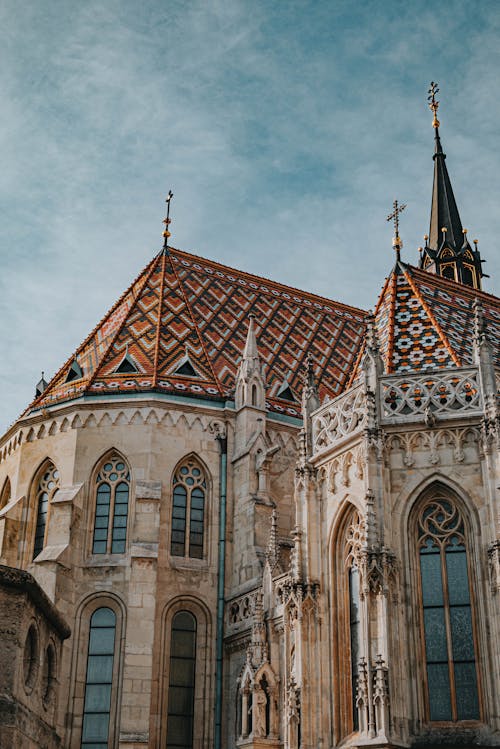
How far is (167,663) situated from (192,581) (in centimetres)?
175

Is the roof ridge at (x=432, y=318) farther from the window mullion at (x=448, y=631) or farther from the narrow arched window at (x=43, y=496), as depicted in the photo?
the narrow arched window at (x=43, y=496)

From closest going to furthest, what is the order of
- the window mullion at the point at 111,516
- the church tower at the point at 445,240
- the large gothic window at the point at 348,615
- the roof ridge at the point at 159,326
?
the large gothic window at the point at 348,615
the window mullion at the point at 111,516
the roof ridge at the point at 159,326
the church tower at the point at 445,240

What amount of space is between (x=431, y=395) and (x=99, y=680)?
9.02 meters

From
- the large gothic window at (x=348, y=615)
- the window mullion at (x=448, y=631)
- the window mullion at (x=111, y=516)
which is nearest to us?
the window mullion at (x=448, y=631)

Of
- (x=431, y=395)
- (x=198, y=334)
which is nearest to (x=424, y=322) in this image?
(x=431, y=395)

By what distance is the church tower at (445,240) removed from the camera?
3606cm

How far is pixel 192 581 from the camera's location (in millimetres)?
20578

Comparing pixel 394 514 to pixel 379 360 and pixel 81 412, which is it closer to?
pixel 379 360

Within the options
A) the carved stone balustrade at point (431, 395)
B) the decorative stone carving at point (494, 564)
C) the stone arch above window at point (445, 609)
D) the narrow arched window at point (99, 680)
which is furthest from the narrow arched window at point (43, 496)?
the decorative stone carving at point (494, 564)

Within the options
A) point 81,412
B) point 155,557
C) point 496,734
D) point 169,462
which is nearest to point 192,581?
point 155,557

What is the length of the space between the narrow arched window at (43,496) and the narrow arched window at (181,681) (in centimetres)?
352

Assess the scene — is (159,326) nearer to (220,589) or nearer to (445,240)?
(220,589)

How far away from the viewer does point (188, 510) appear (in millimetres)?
21359

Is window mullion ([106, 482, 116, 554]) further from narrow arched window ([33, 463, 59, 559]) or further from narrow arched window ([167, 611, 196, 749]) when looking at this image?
narrow arched window ([167, 611, 196, 749])
